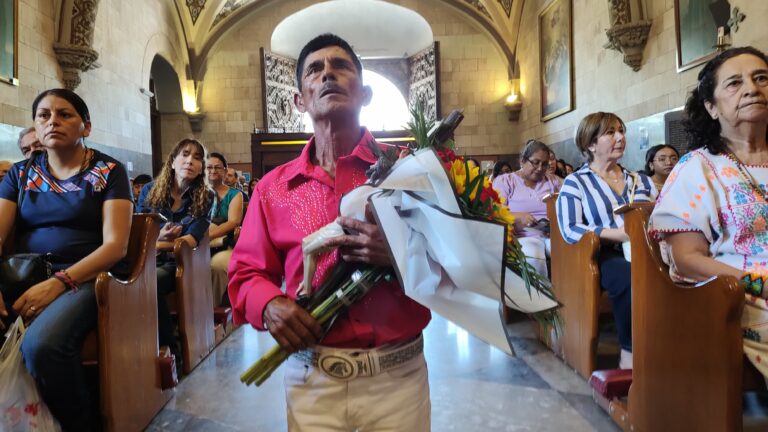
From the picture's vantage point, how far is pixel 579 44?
8062mm

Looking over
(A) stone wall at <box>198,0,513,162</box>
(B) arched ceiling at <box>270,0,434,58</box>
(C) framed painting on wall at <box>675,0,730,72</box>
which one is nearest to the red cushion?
(C) framed painting on wall at <box>675,0,730,72</box>

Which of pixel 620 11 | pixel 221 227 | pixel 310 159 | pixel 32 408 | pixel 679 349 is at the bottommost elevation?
pixel 32 408

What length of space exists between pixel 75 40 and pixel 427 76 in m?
7.47

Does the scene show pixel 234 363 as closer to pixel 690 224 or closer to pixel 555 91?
pixel 690 224

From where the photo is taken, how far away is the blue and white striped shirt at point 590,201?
2826 mm

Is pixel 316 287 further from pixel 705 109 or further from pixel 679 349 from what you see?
pixel 705 109

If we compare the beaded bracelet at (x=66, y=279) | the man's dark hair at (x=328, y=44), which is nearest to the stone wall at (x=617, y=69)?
the man's dark hair at (x=328, y=44)

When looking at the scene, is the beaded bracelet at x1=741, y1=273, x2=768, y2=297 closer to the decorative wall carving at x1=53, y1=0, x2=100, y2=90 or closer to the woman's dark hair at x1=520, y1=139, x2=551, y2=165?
the woman's dark hair at x1=520, y1=139, x2=551, y2=165

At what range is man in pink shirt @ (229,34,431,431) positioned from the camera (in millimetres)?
1066

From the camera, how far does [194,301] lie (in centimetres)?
315

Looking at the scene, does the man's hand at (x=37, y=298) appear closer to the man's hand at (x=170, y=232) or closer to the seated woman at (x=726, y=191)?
the man's hand at (x=170, y=232)

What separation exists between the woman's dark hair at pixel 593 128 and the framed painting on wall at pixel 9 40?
5.60 meters

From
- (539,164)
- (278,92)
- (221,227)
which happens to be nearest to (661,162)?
(539,164)

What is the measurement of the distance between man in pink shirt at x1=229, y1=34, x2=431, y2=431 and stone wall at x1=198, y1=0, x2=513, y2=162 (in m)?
10.5
